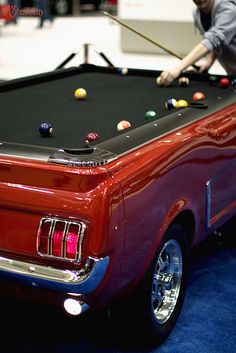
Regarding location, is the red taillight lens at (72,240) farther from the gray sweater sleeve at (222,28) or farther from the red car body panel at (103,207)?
the gray sweater sleeve at (222,28)

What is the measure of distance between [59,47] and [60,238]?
463 inches

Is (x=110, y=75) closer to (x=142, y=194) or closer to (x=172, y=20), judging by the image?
(x=142, y=194)

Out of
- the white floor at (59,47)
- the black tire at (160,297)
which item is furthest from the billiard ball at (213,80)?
the white floor at (59,47)

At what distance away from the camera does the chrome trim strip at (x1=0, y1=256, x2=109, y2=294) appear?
2094 millimetres

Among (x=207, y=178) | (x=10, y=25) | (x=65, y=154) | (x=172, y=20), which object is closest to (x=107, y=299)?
(x=65, y=154)

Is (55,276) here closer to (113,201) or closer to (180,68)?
(113,201)

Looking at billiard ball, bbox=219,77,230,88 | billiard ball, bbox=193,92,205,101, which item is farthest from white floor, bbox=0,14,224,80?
billiard ball, bbox=193,92,205,101

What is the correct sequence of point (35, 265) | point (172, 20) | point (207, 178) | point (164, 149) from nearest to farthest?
point (35, 265) < point (164, 149) < point (207, 178) < point (172, 20)

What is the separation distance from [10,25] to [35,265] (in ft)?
55.4

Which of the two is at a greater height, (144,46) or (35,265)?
(35,265)

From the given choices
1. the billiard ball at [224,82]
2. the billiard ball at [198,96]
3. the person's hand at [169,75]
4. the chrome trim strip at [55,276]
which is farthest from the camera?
the person's hand at [169,75]

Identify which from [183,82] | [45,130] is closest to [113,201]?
[45,130]

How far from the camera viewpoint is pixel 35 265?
216cm

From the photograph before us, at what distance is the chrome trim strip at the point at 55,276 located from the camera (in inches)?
82.4
